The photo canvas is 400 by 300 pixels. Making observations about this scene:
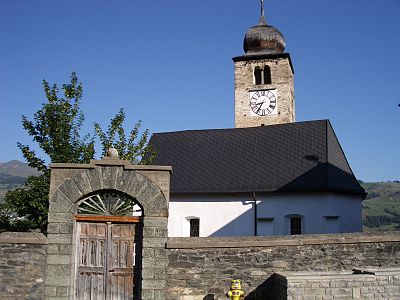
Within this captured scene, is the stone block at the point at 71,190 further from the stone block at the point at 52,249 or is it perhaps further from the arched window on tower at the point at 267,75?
the arched window on tower at the point at 267,75

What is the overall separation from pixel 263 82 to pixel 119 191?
890 inches

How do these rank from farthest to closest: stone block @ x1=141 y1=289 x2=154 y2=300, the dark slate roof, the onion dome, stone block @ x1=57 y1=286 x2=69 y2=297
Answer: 1. the onion dome
2. the dark slate roof
3. stone block @ x1=141 y1=289 x2=154 y2=300
4. stone block @ x1=57 y1=286 x2=69 y2=297

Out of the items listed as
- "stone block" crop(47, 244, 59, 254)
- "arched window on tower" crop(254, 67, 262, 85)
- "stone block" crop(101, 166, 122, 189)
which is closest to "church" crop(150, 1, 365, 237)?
"arched window on tower" crop(254, 67, 262, 85)

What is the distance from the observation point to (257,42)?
107 ft

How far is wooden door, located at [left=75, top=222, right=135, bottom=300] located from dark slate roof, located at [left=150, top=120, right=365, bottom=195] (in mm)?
11938

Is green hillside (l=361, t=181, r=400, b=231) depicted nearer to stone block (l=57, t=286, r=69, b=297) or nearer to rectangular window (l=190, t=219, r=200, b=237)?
rectangular window (l=190, t=219, r=200, b=237)

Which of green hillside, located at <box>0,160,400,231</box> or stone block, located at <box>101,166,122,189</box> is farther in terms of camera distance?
green hillside, located at <box>0,160,400,231</box>

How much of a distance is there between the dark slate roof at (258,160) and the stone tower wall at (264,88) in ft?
13.1

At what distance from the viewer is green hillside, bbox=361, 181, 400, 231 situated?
10412 cm

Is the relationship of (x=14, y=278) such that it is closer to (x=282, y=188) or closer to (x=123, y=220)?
(x=123, y=220)

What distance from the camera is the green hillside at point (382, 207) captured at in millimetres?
104125

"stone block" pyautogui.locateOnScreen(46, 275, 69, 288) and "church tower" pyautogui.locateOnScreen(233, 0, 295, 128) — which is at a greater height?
"church tower" pyautogui.locateOnScreen(233, 0, 295, 128)

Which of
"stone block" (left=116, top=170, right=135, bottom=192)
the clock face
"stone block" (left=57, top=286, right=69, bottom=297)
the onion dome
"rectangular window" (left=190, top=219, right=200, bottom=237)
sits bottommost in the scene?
"stone block" (left=57, top=286, right=69, bottom=297)

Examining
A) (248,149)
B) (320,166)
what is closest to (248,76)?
(248,149)
